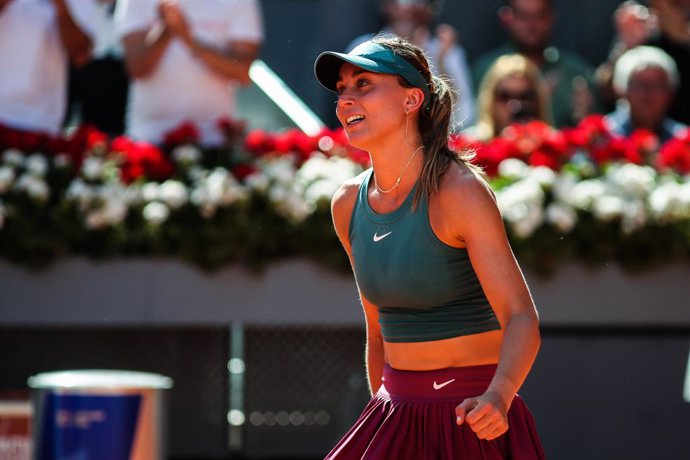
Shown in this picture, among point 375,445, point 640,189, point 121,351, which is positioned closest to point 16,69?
point 121,351

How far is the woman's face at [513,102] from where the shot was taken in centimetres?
782

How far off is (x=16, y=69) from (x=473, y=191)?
4727mm

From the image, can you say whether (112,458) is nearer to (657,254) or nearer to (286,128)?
(657,254)

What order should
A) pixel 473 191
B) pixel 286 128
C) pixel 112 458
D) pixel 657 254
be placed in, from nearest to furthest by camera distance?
pixel 473 191
pixel 112 458
pixel 657 254
pixel 286 128

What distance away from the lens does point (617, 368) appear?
6.97 metres

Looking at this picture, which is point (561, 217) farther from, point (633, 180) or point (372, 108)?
point (372, 108)

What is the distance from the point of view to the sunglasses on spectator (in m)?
7.85

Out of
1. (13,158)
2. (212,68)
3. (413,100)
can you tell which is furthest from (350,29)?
(413,100)

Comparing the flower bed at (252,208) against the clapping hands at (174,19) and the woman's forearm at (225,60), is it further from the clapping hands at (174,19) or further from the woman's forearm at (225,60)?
the clapping hands at (174,19)

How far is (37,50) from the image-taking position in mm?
7535

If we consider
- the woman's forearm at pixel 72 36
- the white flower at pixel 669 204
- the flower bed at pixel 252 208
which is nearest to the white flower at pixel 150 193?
the flower bed at pixel 252 208

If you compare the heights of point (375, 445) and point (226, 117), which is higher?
point (226, 117)

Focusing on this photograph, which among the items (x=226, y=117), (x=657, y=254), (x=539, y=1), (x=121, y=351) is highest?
(x=539, y=1)

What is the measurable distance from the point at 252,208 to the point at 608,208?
6.02 ft
